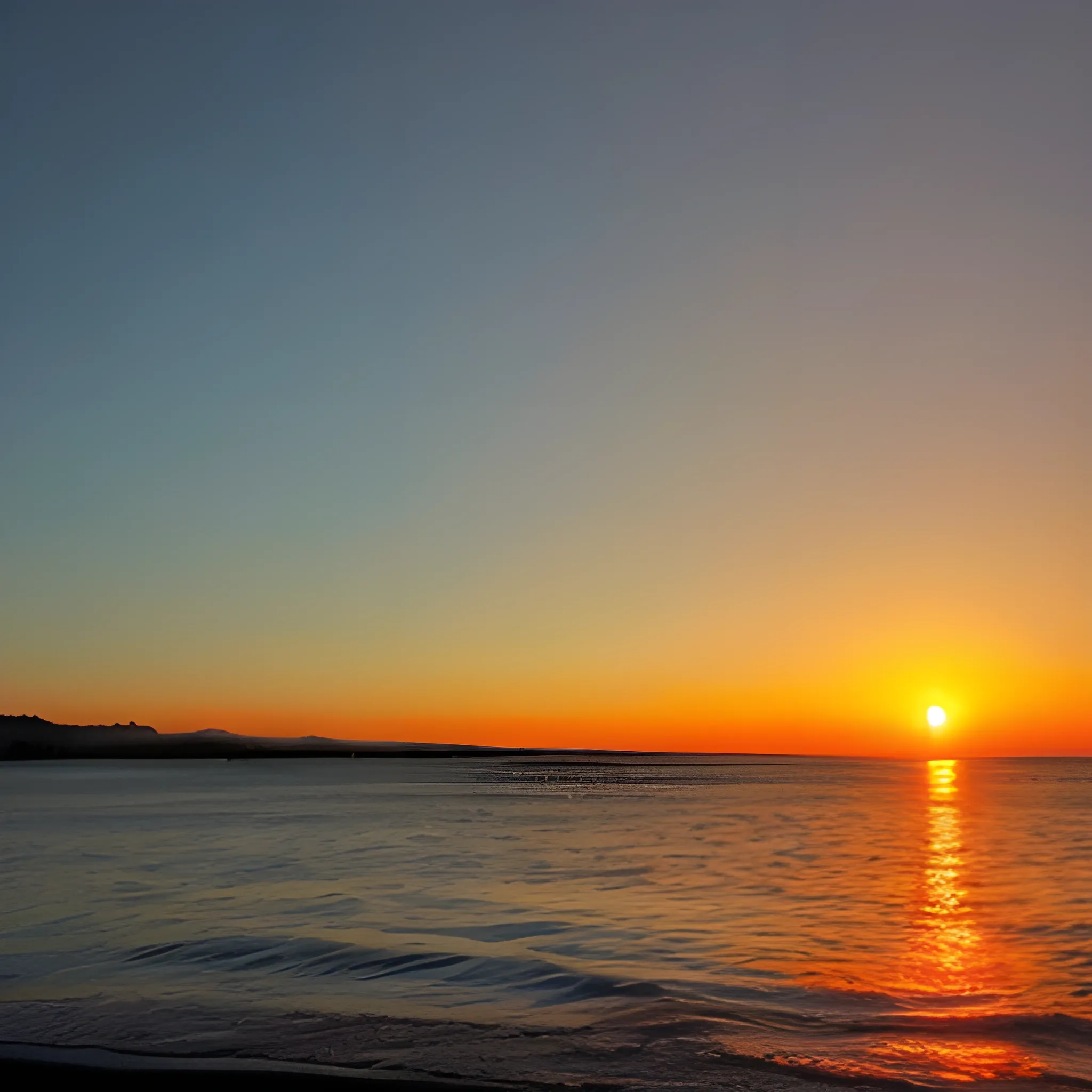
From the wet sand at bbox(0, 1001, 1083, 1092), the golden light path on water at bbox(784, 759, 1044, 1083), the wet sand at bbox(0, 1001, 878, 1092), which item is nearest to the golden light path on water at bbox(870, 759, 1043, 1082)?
the golden light path on water at bbox(784, 759, 1044, 1083)

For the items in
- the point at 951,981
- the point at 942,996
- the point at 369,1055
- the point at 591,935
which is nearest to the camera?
the point at 369,1055

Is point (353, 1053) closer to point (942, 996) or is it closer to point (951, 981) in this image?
point (942, 996)

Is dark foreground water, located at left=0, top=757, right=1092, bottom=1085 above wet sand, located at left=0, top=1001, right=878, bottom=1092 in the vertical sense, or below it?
below

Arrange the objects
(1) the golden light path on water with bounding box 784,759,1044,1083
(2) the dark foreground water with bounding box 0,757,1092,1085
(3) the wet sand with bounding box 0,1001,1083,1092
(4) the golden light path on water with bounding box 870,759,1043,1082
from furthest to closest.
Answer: (2) the dark foreground water with bounding box 0,757,1092,1085 → (4) the golden light path on water with bounding box 870,759,1043,1082 → (1) the golden light path on water with bounding box 784,759,1044,1083 → (3) the wet sand with bounding box 0,1001,1083,1092

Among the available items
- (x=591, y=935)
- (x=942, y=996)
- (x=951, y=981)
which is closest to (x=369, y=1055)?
(x=942, y=996)

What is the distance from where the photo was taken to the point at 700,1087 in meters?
9.67

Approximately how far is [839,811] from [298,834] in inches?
1359

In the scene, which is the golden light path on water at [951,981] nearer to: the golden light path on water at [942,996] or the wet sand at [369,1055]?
the golden light path on water at [942,996]

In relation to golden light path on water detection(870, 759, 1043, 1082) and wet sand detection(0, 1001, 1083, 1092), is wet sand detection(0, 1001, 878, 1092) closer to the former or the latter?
wet sand detection(0, 1001, 1083, 1092)

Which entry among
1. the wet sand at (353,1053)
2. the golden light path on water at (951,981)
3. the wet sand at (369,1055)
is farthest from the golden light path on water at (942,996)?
the wet sand at (353,1053)

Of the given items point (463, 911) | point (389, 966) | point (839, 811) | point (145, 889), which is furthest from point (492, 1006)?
point (839, 811)

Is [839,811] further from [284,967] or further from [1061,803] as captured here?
[284,967]

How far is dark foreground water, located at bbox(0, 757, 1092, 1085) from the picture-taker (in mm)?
12305

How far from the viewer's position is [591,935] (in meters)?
18.8
